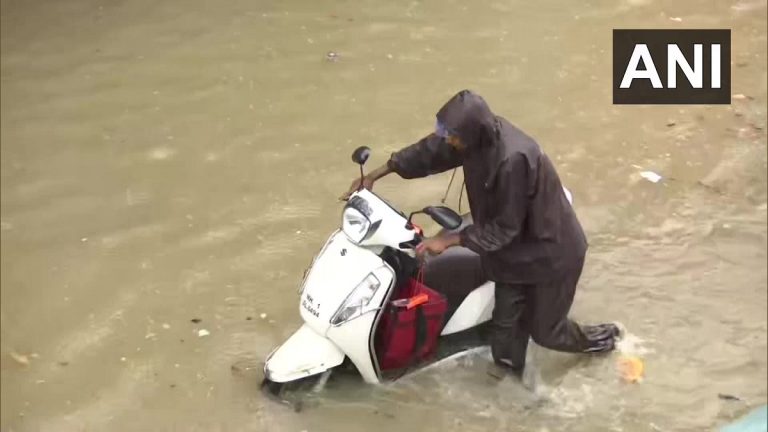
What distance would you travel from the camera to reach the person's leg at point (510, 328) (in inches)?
87.7

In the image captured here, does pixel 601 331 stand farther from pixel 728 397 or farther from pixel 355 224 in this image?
pixel 355 224

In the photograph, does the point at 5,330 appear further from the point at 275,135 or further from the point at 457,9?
the point at 457,9

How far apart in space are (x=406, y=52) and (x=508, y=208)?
2.15 metres

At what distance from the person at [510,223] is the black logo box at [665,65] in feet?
5.48

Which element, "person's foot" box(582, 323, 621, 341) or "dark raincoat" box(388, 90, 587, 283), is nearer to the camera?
"dark raincoat" box(388, 90, 587, 283)

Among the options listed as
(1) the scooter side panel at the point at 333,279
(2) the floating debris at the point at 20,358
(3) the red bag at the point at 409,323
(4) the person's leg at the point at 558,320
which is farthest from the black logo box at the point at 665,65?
(2) the floating debris at the point at 20,358

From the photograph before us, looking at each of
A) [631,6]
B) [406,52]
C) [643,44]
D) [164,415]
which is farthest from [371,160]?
[631,6]

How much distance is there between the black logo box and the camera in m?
3.66

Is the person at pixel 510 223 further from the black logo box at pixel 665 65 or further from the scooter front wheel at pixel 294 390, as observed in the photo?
the black logo box at pixel 665 65

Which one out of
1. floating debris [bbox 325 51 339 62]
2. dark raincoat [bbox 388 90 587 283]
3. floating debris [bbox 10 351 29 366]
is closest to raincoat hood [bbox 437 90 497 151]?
dark raincoat [bbox 388 90 587 283]

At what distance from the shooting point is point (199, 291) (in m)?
2.73

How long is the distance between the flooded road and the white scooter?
0.19 m

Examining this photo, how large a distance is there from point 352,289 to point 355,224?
177 millimetres

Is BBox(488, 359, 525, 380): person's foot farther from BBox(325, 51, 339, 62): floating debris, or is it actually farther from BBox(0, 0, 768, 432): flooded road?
BBox(325, 51, 339, 62): floating debris
